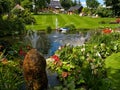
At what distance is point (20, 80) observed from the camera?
11680mm

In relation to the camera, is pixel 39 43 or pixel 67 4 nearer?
pixel 39 43

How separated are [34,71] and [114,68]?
565 cm

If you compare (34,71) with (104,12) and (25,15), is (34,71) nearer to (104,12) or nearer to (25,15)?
(25,15)

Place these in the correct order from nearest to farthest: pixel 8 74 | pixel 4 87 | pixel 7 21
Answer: pixel 4 87 → pixel 8 74 → pixel 7 21

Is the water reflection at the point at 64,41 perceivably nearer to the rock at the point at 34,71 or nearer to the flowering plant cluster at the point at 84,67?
the flowering plant cluster at the point at 84,67

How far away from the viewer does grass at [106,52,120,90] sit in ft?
39.4

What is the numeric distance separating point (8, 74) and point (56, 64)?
441cm

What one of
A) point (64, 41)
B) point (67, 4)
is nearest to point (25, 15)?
point (64, 41)

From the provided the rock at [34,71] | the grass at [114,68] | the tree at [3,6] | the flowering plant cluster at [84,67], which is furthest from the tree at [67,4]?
the rock at [34,71]

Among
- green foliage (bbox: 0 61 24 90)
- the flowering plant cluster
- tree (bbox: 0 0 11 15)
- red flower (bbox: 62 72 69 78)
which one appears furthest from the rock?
tree (bbox: 0 0 11 15)

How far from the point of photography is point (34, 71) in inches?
407

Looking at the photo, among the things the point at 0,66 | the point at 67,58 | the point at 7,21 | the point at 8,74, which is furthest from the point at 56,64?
the point at 7,21

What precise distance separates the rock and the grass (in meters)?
2.73

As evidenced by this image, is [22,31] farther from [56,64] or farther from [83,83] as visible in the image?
[83,83]
